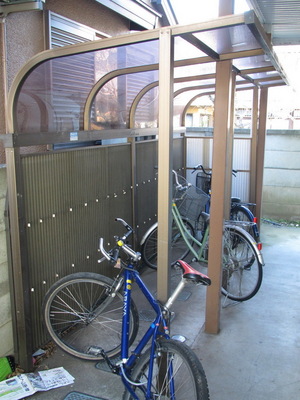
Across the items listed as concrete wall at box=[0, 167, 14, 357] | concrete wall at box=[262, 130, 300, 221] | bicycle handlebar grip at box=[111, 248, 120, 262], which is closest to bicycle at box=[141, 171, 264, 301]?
bicycle handlebar grip at box=[111, 248, 120, 262]

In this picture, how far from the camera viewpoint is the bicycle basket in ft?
18.3

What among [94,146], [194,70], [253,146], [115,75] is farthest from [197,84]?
[94,146]

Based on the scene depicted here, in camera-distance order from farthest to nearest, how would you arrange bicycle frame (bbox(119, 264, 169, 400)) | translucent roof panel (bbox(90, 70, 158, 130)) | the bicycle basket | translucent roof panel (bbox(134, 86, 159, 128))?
1. translucent roof panel (bbox(134, 86, 159, 128))
2. the bicycle basket
3. translucent roof panel (bbox(90, 70, 158, 130))
4. bicycle frame (bbox(119, 264, 169, 400))

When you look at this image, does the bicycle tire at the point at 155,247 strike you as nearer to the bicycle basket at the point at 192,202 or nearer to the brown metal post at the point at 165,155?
the bicycle basket at the point at 192,202

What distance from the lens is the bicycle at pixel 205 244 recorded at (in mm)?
4574

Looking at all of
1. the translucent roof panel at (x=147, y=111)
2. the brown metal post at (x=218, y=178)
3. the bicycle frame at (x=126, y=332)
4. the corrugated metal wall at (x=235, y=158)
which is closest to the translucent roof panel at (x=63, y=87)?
the translucent roof panel at (x=147, y=111)

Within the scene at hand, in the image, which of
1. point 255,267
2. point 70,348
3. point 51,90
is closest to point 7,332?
point 70,348

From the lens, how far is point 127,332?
9.66 feet

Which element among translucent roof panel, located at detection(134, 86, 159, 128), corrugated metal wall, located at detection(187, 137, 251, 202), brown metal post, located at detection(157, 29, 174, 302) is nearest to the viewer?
brown metal post, located at detection(157, 29, 174, 302)

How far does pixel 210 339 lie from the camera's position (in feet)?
12.7

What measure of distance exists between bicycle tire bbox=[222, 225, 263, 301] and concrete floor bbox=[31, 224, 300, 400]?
0.51 ft

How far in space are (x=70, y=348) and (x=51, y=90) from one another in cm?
240

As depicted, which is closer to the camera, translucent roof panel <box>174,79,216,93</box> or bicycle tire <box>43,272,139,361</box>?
bicycle tire <box>43,272,139,361</box>

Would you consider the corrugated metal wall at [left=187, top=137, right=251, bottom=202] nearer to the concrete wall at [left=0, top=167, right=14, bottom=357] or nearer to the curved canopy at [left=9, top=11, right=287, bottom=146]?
the curved canopy at [left=9, top=11, right=287, bottom=146]
